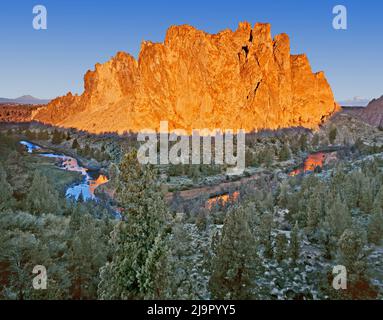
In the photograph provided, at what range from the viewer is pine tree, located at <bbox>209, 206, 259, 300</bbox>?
45.2 feet

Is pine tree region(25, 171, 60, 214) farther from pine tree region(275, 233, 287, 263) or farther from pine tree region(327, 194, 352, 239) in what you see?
pine tree region(327, 194, 352, 239)

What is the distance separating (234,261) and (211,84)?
139 meters

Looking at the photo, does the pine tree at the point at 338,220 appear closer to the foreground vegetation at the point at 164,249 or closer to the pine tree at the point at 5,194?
the foreground vegetation at the point at 164,249

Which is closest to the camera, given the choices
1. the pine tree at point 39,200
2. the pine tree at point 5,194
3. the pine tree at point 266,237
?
the pine tree at point 5,194

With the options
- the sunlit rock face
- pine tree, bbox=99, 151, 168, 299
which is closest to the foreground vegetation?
pine tree, bbox=99, 151, 168, 299

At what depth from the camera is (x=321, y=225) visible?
2216cm

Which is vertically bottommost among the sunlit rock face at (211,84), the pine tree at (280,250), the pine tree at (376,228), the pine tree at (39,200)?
the pine tree at (280,250)

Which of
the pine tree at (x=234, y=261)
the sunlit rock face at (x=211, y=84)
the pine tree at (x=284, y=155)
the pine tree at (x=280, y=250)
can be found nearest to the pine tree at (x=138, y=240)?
the pine tree at (x=234, y=261)

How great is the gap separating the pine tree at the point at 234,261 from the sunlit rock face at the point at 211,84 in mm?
127586

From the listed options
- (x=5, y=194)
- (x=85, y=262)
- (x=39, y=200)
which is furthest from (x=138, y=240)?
(x=39, y=200)

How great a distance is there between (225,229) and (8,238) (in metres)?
7.85

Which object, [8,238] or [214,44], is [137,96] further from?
[8,238]

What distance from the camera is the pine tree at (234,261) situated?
1377 cm
